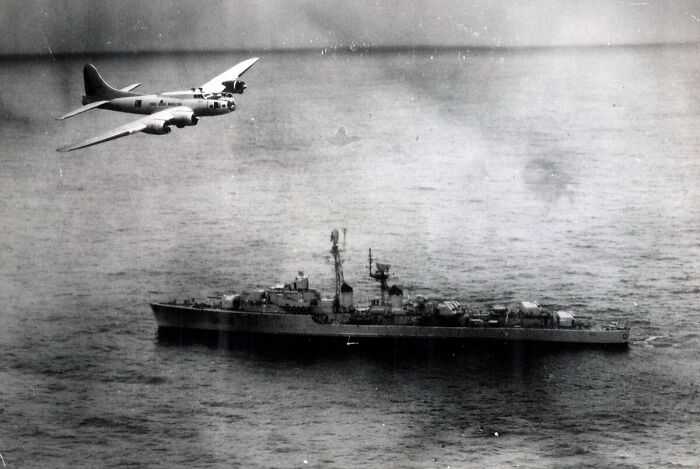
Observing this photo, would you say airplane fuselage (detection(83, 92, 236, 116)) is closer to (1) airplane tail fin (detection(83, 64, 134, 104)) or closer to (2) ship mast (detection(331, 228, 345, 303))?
(1) airplane tail fin (detection(83, 64, 134, 104))

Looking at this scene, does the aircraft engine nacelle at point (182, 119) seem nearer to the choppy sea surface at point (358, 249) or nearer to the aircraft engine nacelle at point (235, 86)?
the aircraft engine nacelle at point (235, 86)

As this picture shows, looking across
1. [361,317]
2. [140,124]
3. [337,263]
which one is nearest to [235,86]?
[140,124]

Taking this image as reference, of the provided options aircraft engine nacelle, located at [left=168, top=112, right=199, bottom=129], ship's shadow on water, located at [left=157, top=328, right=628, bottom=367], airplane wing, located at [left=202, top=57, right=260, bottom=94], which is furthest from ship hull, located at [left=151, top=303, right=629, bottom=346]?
aircraft engine nacelle, located at [left=168, top=112, right=199, bottom=129]

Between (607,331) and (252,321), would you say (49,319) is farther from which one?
(607,331)

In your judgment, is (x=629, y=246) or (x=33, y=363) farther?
(x=629, y=246)

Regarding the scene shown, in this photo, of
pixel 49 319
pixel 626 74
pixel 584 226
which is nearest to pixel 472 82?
pixel 626 74

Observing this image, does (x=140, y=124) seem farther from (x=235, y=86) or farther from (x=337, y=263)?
(x=337, y=263)
